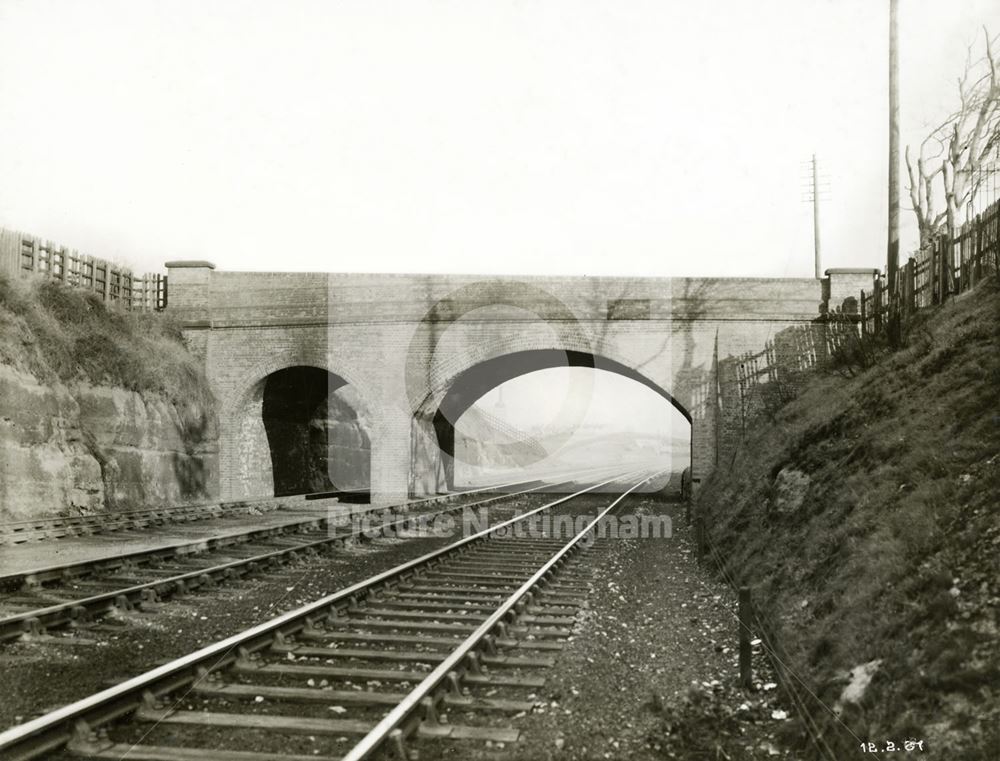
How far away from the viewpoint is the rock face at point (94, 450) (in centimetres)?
1337

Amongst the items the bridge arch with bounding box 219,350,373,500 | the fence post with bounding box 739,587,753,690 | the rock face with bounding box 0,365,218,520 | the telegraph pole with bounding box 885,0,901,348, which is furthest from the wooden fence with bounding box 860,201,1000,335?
the rock face with bounding box 0,365,218,520

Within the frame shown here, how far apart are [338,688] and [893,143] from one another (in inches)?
574

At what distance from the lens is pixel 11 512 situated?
42.1 ft

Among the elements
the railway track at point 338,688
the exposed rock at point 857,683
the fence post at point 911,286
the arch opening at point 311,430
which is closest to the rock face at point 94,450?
the arch opening at point 311,430

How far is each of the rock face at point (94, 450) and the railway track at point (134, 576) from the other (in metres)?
4.83

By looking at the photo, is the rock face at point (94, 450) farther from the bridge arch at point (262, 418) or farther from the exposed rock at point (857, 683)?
the exposed rock at point (857, 683)

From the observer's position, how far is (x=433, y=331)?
20719 millimetres

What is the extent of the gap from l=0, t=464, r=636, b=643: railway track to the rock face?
4.83 m

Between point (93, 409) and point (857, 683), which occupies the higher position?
point (93, 409)

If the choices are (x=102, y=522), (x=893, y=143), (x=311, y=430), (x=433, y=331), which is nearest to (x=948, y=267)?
(x=893, y=143)

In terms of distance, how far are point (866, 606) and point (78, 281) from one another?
20.0 meters

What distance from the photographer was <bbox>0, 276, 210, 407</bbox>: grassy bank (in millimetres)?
14773

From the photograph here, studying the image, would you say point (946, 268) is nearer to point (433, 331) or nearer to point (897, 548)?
point (897, 548)

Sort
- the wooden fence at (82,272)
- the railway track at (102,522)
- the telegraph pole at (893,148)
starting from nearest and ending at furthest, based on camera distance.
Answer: the railway track at (102,522), the telegraph pole at (893,148), the wooden fence at (82,272)
